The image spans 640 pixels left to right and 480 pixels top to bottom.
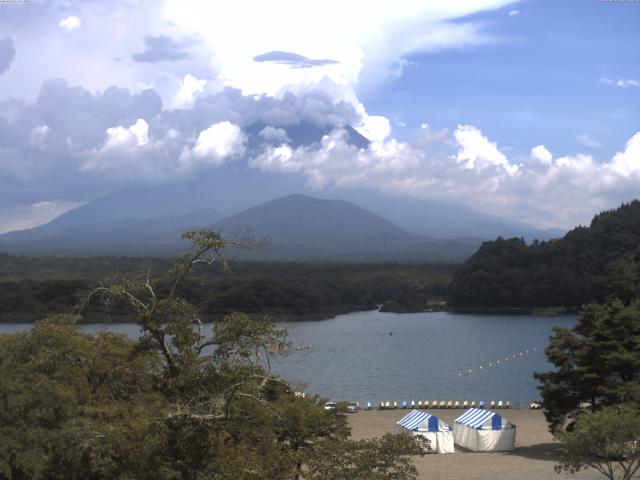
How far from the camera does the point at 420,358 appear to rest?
133 ft

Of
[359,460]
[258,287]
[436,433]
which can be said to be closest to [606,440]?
[359,460]

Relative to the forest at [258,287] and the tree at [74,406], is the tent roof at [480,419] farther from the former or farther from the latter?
the forest at [258,287]

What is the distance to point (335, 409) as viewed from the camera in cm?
1531

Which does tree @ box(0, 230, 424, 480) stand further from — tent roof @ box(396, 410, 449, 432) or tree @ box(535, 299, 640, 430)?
tent roof @ box(396, 410, 449, 432)

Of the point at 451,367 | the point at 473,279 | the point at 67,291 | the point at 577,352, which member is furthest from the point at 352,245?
the point at 577,352

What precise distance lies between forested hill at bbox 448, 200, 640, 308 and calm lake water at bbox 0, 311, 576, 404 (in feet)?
15.0

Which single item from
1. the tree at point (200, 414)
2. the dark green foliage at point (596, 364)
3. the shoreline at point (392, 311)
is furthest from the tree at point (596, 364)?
the shoreline at point (392, 311)

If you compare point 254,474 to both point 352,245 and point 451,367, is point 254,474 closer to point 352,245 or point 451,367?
point 451,367

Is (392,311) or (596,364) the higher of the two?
(596,364)

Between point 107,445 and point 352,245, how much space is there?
16917 centimetres

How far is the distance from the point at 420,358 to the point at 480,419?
68.5 ft

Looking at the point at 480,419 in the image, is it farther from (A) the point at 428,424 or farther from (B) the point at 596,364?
(B) the point at 596,364

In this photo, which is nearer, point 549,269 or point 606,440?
point 606,440

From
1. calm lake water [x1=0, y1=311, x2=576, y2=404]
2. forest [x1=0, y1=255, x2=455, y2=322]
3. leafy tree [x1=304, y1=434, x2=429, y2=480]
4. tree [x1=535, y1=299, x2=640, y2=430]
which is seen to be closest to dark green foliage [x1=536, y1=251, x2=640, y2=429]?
tree [x1=535, y1=299, x2=640, y2=430]
